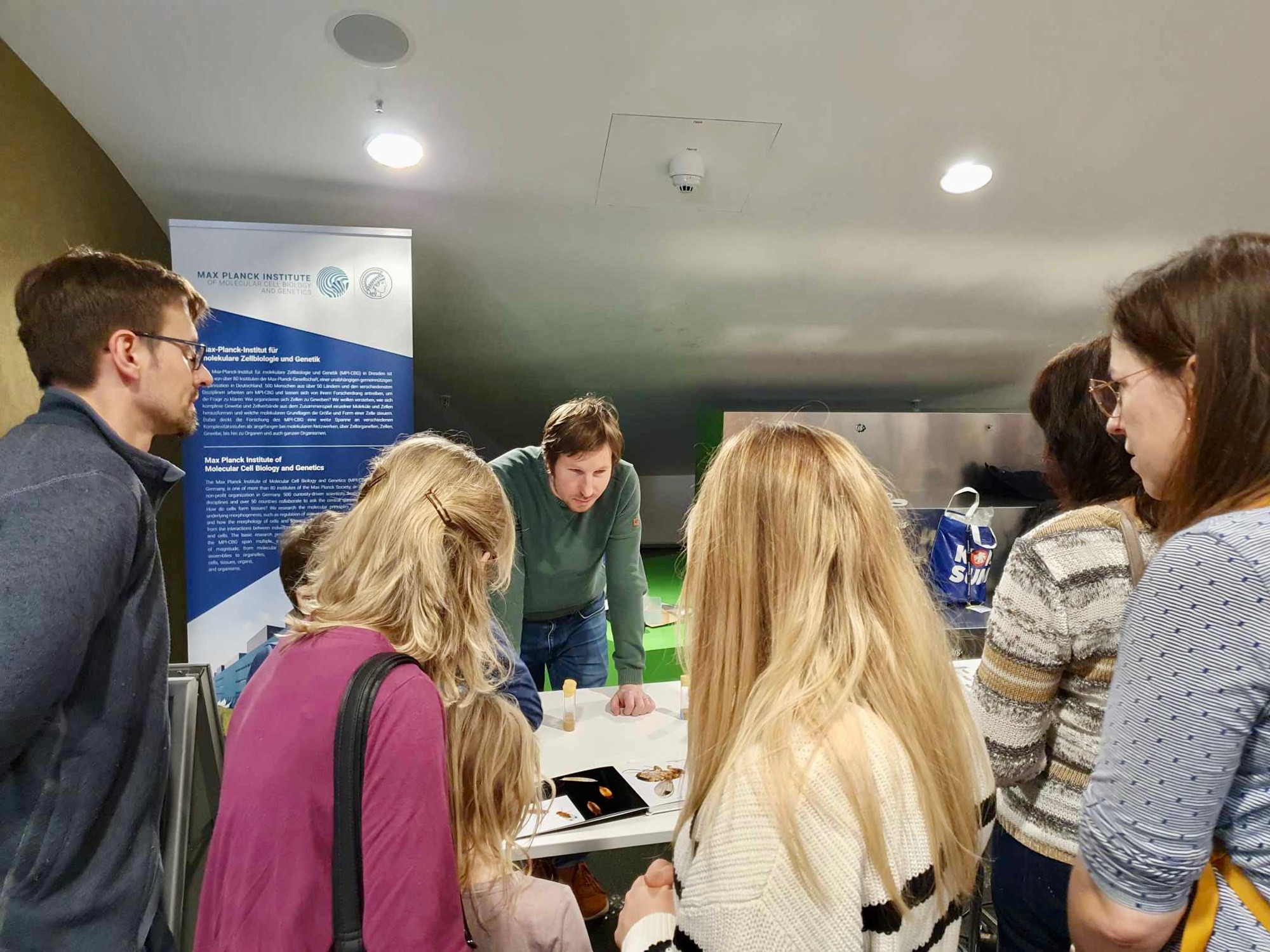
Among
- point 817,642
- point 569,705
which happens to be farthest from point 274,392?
point 817,642

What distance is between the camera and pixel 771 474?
72cm

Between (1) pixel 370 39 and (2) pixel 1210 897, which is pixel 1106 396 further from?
(1) pixel 370 39

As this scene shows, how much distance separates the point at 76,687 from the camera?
961mm

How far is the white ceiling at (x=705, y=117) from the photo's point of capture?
1.80 metres

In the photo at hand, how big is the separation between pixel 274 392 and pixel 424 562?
1.80 m

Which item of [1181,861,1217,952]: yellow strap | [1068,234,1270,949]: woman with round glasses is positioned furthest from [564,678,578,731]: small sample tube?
[1181,861,1217,952]: yellow strap

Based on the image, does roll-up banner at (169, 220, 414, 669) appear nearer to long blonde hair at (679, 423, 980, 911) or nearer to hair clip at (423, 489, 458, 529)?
hair clip at (423, 489, 458, 529)

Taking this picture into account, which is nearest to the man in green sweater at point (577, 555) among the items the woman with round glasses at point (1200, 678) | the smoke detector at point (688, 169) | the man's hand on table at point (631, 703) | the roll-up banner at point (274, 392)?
the man's hand on table at point (631, 703)

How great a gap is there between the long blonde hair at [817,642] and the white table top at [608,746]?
65 cm

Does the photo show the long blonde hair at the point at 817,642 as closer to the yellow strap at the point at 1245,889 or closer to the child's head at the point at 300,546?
the yellow strap at the point at 1245,889

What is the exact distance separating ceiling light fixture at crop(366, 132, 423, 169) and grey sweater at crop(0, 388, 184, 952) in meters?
1.44

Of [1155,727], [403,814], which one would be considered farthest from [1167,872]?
[403,814]

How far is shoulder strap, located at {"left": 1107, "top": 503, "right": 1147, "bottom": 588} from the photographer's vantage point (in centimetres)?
95

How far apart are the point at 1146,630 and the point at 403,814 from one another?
2.53 ft
